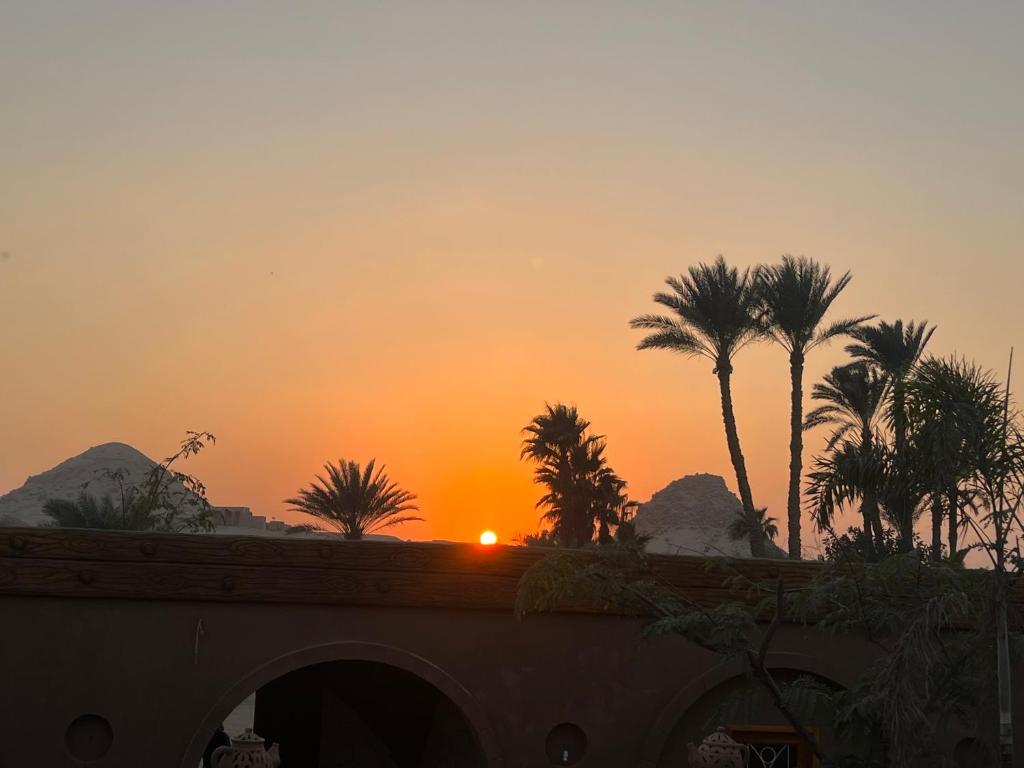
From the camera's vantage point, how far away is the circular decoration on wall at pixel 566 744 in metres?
14.8

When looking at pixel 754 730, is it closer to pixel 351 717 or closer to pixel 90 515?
pixel 351 717

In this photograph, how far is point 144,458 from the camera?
4616 inches

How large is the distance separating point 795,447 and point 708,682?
81.1 ft

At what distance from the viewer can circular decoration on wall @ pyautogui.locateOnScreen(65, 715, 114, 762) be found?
13516 millimetres

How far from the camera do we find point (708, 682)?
597 inches

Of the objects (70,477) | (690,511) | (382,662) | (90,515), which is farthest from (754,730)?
(70,477)

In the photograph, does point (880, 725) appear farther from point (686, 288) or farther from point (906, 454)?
point (686, 288)

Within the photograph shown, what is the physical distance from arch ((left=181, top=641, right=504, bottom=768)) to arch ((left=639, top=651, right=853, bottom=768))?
1865 millimetres

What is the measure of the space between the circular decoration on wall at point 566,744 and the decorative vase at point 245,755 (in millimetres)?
3350

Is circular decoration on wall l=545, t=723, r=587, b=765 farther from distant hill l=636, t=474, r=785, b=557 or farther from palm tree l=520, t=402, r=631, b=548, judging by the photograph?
distant hill l=636, t=474, r=785, b=557

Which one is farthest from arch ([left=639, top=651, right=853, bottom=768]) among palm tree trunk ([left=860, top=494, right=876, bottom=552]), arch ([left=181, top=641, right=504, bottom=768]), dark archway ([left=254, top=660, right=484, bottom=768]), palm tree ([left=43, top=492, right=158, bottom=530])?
palm tree ([left=43, top=492, right=158, bottom=530])

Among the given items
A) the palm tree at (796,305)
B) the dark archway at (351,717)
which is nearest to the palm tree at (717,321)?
the palm tree at (796,305)

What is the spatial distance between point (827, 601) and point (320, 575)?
5.81 metres

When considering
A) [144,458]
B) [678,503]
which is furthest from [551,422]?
[144,458]
